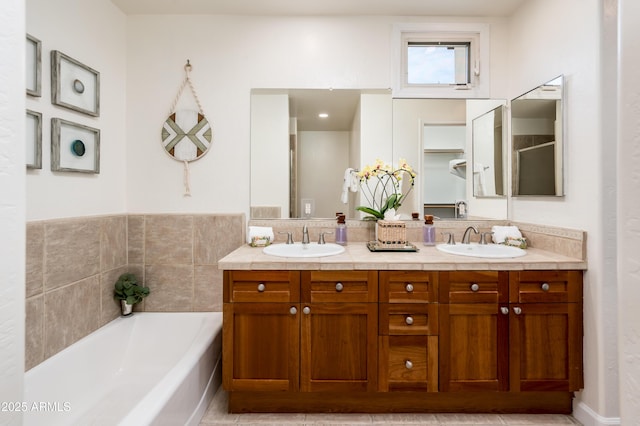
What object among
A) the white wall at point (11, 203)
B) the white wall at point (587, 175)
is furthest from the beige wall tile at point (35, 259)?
the white wall at point (587, 175)

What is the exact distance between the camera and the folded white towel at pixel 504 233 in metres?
2.14

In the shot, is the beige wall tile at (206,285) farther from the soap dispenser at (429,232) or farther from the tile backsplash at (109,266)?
the soap dispenser at (429,232)

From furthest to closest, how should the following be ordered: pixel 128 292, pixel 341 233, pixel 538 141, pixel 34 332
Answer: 1. pixel 341 233
2. pixel 128 292
3. pixel 538 141
4. pixel 34 332

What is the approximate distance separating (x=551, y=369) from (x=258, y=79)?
2.49 metres

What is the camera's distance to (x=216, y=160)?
2.33 metres

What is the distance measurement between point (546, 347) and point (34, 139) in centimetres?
275

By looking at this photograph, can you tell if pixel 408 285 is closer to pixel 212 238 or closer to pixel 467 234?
pixel 467 234

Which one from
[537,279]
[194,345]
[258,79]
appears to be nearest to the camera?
[537,279]

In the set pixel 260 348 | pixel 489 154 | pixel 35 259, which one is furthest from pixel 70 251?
pixel 489 154

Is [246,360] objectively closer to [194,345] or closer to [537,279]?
[194,345]

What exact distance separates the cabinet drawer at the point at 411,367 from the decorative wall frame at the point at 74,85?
211 centimetres

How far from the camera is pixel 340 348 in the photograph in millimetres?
1717

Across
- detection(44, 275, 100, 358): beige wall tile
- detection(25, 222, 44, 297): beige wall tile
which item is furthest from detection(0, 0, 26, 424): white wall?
detection(44, 275, 100, 358): beige wall tile

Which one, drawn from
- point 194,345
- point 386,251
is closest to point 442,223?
point 386,251
